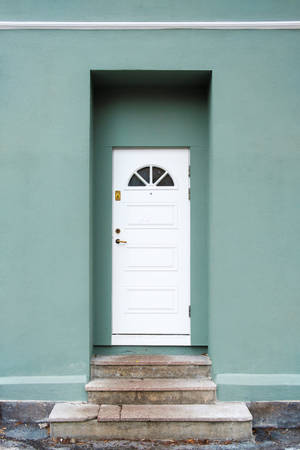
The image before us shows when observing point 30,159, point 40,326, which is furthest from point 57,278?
point 30,159

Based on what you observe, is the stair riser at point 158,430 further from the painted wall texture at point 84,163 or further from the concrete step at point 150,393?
Answer: the painted wall texture at point 84,163

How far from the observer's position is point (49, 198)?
168 inches

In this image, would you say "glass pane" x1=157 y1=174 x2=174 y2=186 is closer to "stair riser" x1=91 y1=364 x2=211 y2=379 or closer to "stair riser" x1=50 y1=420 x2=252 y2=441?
"stair riser" x1=91 y1=364 x2=211 y2=379

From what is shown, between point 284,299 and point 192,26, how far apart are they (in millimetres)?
2803

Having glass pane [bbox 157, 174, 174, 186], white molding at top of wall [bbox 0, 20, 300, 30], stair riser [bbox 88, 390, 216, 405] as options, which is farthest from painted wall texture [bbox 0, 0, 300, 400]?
glass pane [bbox 157, 174, 174, 186]

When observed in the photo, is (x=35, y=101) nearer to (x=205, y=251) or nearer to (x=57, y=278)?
(x=57, y=278)

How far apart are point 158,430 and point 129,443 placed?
0.27 m

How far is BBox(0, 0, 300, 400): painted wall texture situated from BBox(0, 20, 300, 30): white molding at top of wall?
5 cm

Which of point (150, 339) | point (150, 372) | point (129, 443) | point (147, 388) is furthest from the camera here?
point (150, 339)

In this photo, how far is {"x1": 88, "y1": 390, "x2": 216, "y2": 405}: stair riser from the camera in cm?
412

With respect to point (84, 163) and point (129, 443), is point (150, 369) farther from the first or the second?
point (84, 163)

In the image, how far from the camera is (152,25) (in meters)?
4.24

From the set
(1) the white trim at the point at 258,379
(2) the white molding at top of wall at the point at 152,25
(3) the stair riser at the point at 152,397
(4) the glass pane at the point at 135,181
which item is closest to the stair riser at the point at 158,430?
(3) the stair riser at the point at 152,397

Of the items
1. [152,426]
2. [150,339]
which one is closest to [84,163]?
[150,339]
